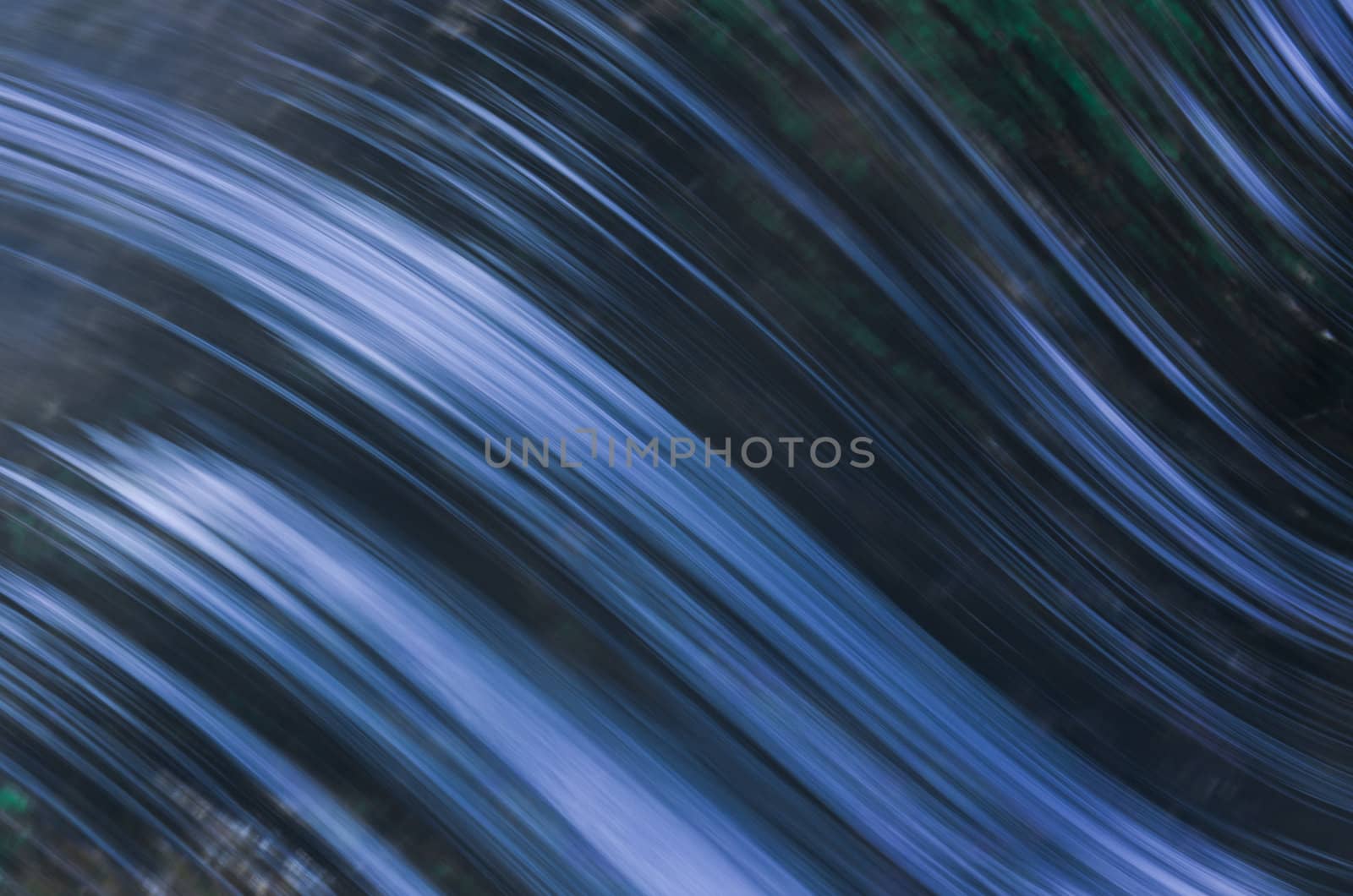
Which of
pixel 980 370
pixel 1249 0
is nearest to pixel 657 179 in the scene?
pixel 980 370

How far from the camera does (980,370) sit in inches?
29.7

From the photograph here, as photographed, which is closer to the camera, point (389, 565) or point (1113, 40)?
point (389, 565)

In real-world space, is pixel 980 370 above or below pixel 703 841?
above

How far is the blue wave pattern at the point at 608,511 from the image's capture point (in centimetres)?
67

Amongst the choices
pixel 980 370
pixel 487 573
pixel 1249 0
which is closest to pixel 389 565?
pixel 487 573

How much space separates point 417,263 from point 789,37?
1.19 ft

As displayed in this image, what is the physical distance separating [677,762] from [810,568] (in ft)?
0.58

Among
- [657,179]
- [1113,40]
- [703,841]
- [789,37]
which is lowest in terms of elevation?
[703,841]

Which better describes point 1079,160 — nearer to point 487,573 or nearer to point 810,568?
point 810,568

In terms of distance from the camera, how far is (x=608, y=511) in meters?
0.71

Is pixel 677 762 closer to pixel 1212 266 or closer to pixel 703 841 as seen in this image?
pixel 703 841

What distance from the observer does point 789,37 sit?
2.55ft

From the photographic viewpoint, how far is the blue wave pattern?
0.67 metres

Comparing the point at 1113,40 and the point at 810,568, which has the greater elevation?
the point at 1113,40
